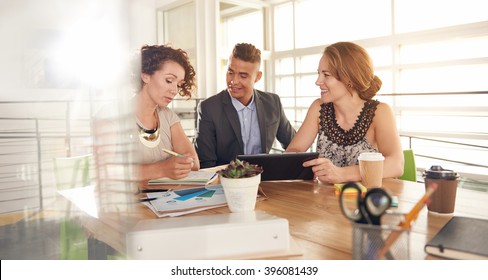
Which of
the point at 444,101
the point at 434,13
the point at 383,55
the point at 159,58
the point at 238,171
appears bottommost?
the point at 238,171

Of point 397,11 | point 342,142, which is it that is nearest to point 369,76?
point 342,142

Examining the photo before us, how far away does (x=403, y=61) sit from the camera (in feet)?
15.1

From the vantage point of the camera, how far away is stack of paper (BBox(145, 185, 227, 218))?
1.02m

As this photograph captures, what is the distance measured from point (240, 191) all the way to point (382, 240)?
0.44 meters

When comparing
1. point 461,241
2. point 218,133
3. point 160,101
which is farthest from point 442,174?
point 218,133

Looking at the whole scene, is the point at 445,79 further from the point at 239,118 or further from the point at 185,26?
the point at 185,26

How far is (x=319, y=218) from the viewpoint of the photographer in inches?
38.4

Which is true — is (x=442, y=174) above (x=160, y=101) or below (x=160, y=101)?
below

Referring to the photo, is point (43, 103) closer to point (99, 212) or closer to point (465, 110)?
point (99, 212)

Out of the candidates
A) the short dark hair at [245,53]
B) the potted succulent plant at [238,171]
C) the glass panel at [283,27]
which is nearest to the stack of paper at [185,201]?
the potted succulent plant at [238,171]

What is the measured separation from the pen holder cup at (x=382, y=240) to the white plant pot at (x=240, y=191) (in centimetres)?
36

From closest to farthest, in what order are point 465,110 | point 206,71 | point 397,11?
point 465,110 → point 397,11 → point 206,71

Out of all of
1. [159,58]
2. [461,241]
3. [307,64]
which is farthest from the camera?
[307,64]
